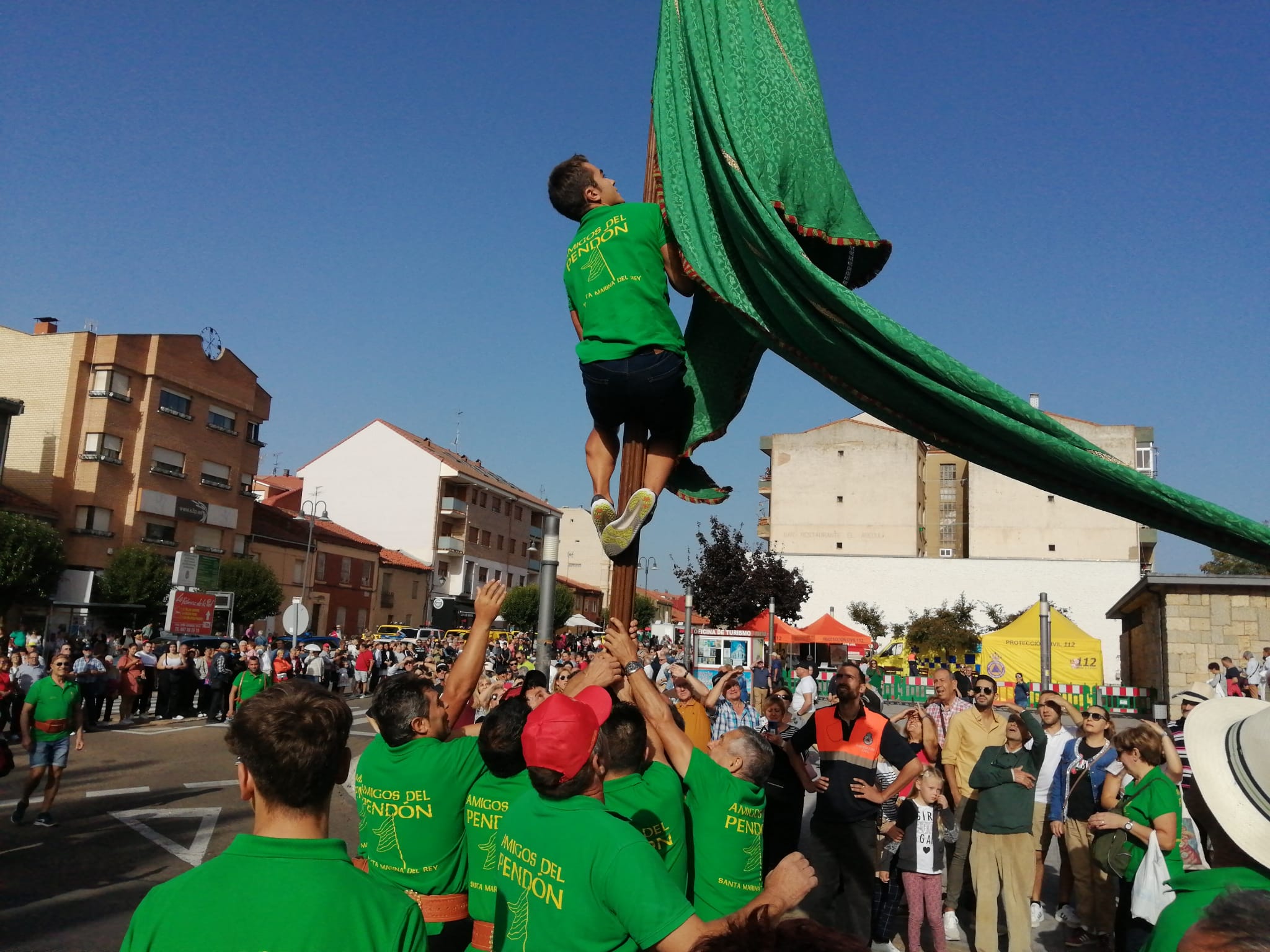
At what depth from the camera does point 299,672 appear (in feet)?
78.0

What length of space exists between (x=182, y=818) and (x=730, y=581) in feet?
92.7

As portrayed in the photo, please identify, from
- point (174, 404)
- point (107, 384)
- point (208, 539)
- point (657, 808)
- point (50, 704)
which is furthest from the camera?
point (208, 539)

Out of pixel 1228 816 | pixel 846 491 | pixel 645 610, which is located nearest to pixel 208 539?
pixel 846 491

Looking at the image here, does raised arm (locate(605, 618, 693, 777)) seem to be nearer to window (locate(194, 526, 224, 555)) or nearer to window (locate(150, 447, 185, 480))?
window (locate(150, 447, 185, 480))

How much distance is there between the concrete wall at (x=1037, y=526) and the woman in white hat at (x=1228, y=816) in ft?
165

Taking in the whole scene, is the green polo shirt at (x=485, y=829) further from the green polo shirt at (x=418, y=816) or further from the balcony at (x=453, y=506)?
the balcony at (x=453, y=506)

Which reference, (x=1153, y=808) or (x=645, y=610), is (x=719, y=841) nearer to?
(x=1153, y=808)

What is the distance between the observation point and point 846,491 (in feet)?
176

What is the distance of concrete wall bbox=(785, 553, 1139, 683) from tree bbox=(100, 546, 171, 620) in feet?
87.9

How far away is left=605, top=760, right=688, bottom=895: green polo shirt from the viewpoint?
346 cm

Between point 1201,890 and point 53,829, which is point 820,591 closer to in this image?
point 53,829

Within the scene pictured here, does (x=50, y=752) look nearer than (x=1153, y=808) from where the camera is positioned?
No

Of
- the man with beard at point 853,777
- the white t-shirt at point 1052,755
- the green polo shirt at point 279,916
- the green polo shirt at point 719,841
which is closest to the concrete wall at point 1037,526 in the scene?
the white t-shirt at point 1052,755

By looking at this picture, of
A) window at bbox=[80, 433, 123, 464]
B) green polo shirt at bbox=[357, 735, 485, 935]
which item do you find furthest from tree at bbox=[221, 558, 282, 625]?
green polo shirt at bbox=[357, 735, 485, 935]
